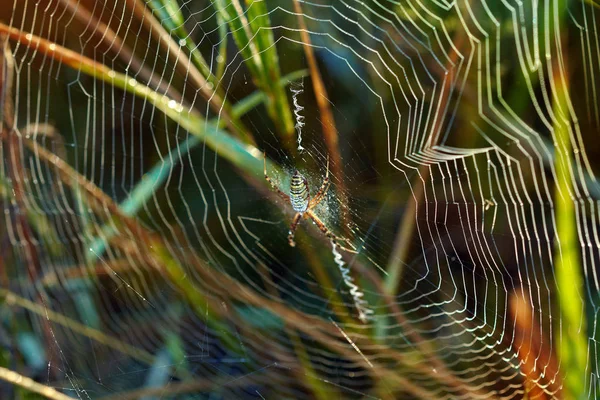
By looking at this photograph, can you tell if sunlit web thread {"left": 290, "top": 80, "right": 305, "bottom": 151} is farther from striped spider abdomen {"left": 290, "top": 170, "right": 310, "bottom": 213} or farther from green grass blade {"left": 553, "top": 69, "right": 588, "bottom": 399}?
green grass blade {"left": 553, "top": 69, "right": 588, "bottom": 399}

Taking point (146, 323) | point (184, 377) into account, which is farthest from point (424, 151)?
point (146, 323)

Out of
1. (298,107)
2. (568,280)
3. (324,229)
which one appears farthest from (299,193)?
(568,280)

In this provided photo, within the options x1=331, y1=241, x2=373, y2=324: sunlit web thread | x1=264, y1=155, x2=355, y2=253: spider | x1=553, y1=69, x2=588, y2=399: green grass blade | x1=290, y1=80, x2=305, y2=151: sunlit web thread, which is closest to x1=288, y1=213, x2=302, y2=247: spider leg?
x1=264, y1=155, x2=355, y2=253: spider

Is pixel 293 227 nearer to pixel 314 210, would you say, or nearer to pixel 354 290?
pixel 314 210

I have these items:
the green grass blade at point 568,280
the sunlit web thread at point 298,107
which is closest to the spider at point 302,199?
the sunlit web thread at point 298,107

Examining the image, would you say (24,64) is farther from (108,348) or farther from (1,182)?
(108,348)

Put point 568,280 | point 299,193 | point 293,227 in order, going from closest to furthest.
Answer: point 568,280
point 299,193
point 293,227
